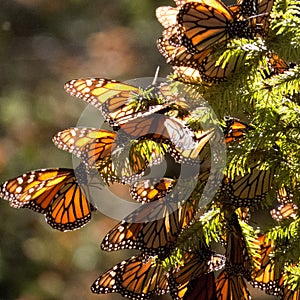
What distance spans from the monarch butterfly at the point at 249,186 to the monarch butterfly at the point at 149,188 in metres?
0.06

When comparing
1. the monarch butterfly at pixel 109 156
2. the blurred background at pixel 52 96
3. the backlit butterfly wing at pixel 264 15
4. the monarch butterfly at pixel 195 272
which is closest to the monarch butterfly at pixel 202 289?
the monarch butterfly at pixel 195 272

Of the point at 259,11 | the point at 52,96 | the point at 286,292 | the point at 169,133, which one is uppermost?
the point at 52,96

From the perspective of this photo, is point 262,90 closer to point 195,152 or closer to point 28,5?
point 195,152

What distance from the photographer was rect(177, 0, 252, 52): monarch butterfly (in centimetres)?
58

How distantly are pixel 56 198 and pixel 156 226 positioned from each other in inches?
4.8

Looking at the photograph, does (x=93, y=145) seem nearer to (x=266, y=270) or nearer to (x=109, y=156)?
(x=109, y=156)

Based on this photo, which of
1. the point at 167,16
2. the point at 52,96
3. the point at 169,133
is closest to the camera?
the point at 169,133

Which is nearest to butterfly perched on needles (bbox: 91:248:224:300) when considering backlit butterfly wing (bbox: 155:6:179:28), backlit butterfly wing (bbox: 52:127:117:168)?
backlit butterfly wing (bbox: 52:127:117:168)

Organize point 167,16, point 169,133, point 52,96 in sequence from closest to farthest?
point 169,133 < point 167,16 < point 52,96

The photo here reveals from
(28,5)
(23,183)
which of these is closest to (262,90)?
(23,183)

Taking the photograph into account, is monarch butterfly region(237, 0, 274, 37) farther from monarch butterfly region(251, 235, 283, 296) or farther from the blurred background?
the blurred background

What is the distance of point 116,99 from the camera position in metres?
0.62

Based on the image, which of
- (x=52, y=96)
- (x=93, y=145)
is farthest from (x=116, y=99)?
(x=52, y=96)

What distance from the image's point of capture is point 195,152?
1.84ft
